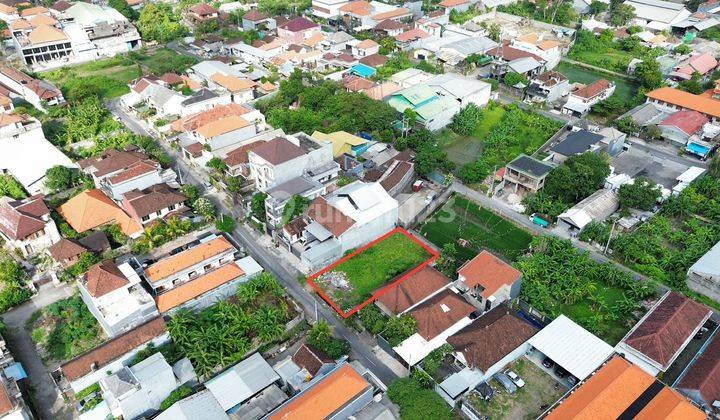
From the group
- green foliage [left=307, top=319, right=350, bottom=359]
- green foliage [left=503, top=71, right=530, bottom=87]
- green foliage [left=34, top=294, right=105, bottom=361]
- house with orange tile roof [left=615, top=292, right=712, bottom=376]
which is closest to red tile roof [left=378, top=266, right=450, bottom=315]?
green foliage [left=307, top=319, right=350, bottom=359]

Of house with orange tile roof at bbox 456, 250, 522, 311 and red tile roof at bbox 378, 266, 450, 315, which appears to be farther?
house with orange tile roof at bbox 456, 250, 522, 311

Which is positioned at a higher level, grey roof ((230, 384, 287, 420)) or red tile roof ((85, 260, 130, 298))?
red tile roof ((85, 260, 130, 298))

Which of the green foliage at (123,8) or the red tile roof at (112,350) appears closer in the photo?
the red tile roof at (112,350)

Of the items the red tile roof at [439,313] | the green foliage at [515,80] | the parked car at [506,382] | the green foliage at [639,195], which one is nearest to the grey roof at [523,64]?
the green foliage at [515,80]

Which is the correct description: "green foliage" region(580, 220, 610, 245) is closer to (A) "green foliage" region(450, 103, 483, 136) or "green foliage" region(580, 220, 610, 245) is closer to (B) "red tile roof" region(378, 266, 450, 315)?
(B) "red tile roof" region(378, 266, 450, 315)

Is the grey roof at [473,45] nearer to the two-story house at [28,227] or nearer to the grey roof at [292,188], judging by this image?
the grey roof at [292,188]

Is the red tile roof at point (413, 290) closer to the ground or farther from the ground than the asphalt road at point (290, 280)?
farther from the ground

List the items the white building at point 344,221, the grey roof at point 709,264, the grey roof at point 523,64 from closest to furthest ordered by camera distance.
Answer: the grey roof at point 709,264 < the white building at point 344,221 < the grey roof at point 523,64
